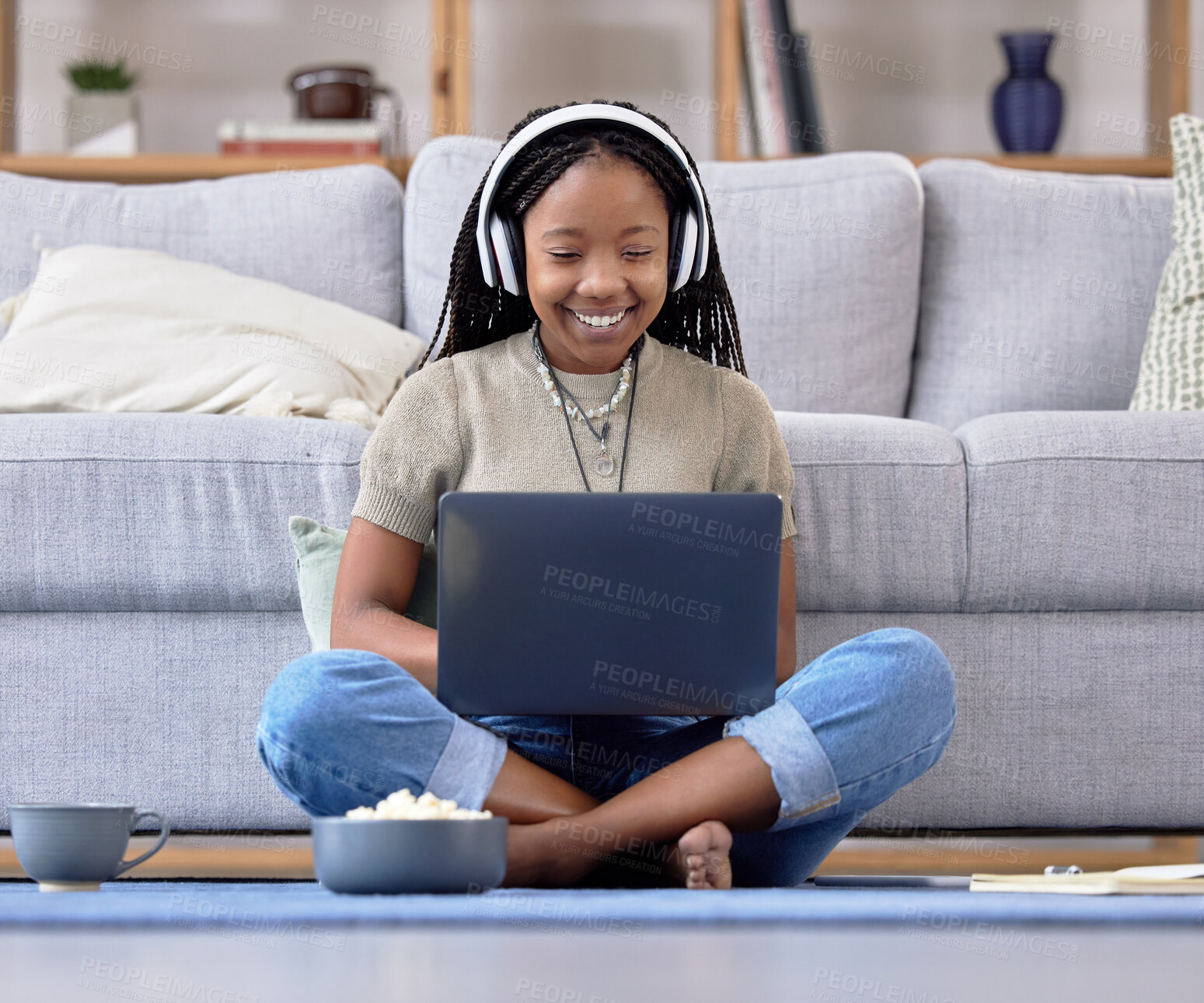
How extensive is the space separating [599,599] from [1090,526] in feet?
2.40

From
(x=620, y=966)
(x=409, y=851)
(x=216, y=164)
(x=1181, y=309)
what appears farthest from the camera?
(x=216, y=164)

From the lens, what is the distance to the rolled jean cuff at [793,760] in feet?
3.49

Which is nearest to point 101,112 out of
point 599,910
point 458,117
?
point 458,117

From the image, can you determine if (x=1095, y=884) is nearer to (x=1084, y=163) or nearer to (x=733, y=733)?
(x=733, y=733)

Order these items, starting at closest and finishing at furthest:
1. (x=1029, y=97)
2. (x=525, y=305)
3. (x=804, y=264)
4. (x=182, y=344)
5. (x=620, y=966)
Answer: (x=620, y=966)
(x=525, y=305)
(x=182, y=344)
(x=804, y=264)
(x=1029, y=97)

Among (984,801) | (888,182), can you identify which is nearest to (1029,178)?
(888,182)

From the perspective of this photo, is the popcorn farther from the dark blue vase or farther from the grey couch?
the dark blue vase

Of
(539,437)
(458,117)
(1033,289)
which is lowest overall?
(539,437)

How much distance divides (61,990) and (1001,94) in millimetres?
2579

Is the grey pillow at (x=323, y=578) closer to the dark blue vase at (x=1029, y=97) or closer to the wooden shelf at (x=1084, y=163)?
the wooden shelf at (x=1084, y=163)

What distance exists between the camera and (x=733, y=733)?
3.57ft

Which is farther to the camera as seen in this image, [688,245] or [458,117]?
[458,117]

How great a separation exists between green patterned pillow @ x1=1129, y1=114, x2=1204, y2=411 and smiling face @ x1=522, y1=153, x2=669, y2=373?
2.89ft

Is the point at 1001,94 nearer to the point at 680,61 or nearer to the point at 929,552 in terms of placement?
the point at 680,61
